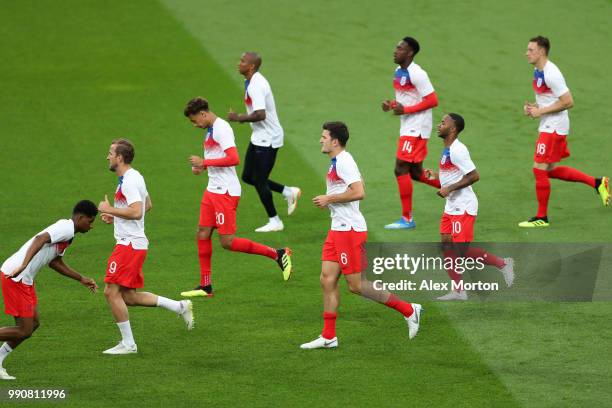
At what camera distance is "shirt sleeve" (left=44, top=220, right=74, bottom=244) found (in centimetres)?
1189

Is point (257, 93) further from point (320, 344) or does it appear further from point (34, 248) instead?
point (34, 248)

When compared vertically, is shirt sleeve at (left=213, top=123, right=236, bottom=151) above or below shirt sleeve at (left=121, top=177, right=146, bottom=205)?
above

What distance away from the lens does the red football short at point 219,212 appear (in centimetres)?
1505

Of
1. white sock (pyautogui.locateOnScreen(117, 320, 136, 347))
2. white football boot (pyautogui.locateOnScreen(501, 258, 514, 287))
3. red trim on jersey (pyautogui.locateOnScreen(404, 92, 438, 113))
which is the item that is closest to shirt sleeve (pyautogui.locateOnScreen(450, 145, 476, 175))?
white football boot (pyautogui.locateOnScreen(501, 258, 514, 287))

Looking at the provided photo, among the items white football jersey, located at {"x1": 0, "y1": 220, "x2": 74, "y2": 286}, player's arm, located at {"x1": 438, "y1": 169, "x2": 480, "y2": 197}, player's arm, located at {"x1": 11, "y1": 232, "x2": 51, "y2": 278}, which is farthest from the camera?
player's arm, located at {"x1": 438, "y1": 169, "x2": 480, "y2": 197}

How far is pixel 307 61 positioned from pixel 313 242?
10308mm

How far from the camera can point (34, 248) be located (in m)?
11.8

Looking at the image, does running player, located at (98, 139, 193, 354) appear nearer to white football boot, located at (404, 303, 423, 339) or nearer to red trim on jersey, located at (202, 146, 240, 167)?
red trim on jersey, located at (202, 146, 240, 167)

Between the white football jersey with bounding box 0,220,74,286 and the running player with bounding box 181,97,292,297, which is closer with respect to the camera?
the white football jersey with bounding box 0,220,74,286

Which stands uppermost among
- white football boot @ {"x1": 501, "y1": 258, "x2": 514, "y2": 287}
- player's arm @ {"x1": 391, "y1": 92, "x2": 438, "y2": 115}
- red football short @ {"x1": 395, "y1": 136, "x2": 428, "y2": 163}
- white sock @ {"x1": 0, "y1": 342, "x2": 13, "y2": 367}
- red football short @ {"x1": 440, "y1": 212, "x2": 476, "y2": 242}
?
player's arm @ {"x1": 391, "y1": 92, "x2": 438, "y2": 115}

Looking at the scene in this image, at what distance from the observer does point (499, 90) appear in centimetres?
2564

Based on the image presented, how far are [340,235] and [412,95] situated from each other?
5.55 metres

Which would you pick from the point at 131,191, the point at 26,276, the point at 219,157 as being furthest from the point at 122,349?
the point at 219,157

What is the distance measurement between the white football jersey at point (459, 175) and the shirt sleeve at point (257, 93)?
3.86 meters
